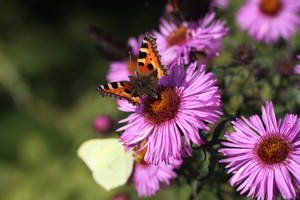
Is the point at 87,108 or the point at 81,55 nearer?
the point at 87,108

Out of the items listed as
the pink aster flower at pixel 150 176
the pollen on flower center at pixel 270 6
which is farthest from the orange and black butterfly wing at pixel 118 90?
the pollen on flower center at pixel 270 6

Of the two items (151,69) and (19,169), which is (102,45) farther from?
(19,169)

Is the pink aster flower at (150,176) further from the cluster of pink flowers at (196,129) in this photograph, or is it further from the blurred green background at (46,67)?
the blurred green background at (46,67)

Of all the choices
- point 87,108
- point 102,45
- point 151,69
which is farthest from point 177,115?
point 87,108

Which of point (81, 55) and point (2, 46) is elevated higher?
point (2, 46)

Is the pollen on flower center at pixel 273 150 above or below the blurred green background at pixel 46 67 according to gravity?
below

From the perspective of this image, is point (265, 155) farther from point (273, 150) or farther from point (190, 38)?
point (190, 38)

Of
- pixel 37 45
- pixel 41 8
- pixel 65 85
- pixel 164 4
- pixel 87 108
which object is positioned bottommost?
pixel 164 4
